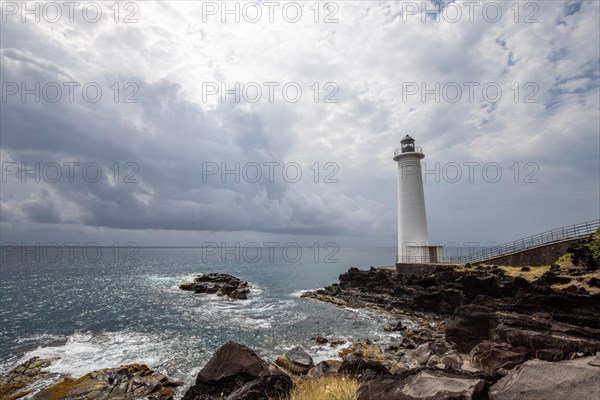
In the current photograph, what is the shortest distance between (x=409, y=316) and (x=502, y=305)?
7.17 m

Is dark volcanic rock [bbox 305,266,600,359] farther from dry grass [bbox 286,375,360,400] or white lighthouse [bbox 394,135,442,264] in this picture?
dry grass [bbox 286,375,360,400]

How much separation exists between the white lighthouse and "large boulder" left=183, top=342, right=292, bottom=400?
33680 mm

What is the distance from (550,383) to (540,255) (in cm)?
3118

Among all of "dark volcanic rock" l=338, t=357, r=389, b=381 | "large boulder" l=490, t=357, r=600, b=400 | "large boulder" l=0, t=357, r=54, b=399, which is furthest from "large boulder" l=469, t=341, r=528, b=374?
"large boulder" l=0, t=357, r=54, b=399

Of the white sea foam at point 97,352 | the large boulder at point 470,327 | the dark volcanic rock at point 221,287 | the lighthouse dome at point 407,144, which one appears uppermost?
the lighthouse dome at point 407,144

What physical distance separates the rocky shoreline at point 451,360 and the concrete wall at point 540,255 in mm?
2331

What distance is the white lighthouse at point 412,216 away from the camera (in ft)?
133

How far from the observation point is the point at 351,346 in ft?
60.4

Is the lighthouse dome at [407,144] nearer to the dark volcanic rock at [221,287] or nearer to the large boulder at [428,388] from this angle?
the dark volcanic rock at [221,287]

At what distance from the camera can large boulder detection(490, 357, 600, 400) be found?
583cm

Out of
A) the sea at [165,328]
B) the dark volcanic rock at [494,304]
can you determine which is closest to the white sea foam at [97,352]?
the sea at [165,328]

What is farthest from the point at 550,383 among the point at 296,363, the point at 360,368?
the point at 296,363

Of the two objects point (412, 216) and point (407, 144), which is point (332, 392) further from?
point (407, 144)

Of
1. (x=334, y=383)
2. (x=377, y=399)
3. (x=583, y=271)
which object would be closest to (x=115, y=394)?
(x=334, y=383)
